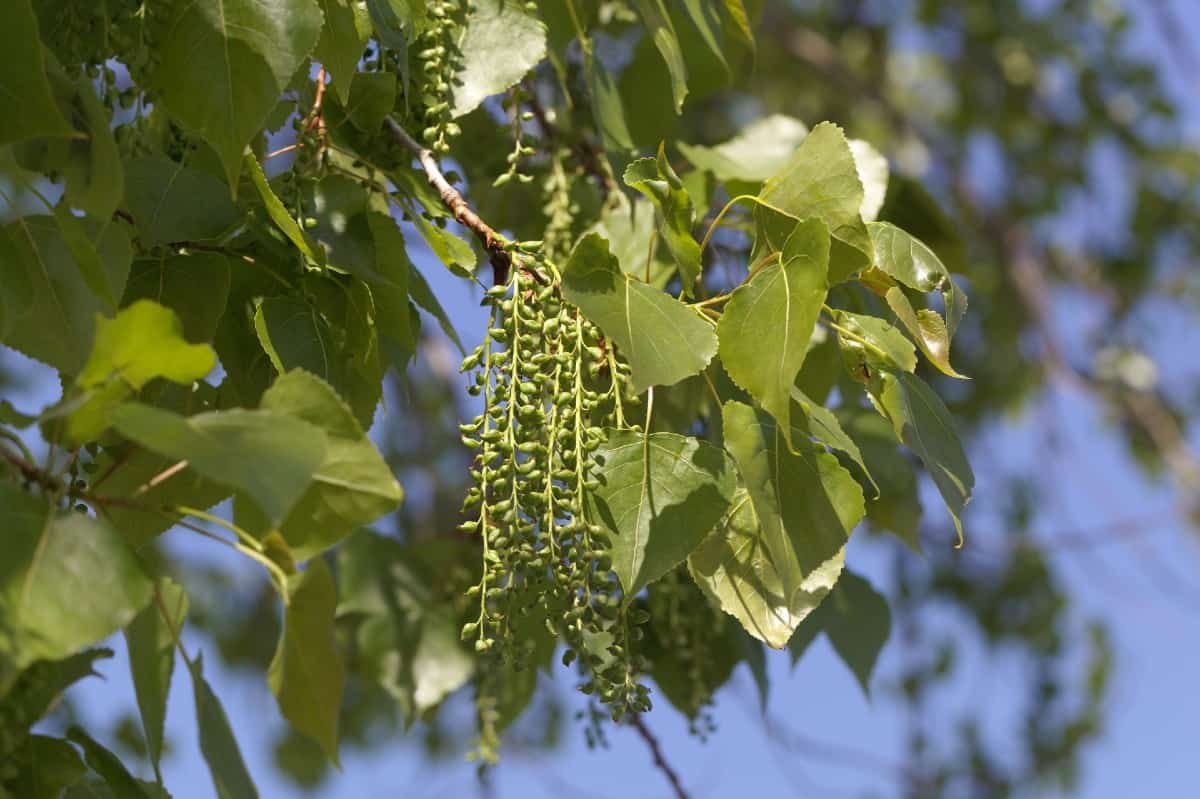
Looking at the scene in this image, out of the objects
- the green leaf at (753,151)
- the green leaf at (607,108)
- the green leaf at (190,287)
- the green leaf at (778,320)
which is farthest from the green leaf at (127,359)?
the green leaf at (753,151)

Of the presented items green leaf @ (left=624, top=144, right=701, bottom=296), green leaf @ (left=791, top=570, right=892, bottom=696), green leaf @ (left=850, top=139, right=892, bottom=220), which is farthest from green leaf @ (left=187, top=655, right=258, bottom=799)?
green leaf @ (left=850, top=139, right=892, bottom=220)

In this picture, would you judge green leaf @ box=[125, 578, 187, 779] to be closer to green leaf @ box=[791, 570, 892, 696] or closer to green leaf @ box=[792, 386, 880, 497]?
green leaf @ box=[792, 386, 880, 497]

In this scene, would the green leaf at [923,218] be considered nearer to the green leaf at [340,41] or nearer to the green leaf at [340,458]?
the green leaf at [340,41]

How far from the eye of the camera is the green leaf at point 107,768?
941mm

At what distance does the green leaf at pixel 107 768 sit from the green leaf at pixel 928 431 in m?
0.60

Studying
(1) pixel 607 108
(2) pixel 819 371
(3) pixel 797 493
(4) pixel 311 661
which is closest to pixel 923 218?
(2) pixel 819 371

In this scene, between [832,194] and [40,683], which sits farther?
[832,194]

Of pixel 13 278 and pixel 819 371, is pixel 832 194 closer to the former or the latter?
pixel 819 371

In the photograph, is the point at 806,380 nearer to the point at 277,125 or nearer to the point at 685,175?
the point at 685,175

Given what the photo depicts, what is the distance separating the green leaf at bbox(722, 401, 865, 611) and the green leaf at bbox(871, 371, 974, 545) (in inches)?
2.4

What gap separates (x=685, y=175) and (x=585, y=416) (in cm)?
47

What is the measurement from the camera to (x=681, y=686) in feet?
4.61

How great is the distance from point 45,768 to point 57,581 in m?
0.26

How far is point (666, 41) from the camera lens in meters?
1.10
